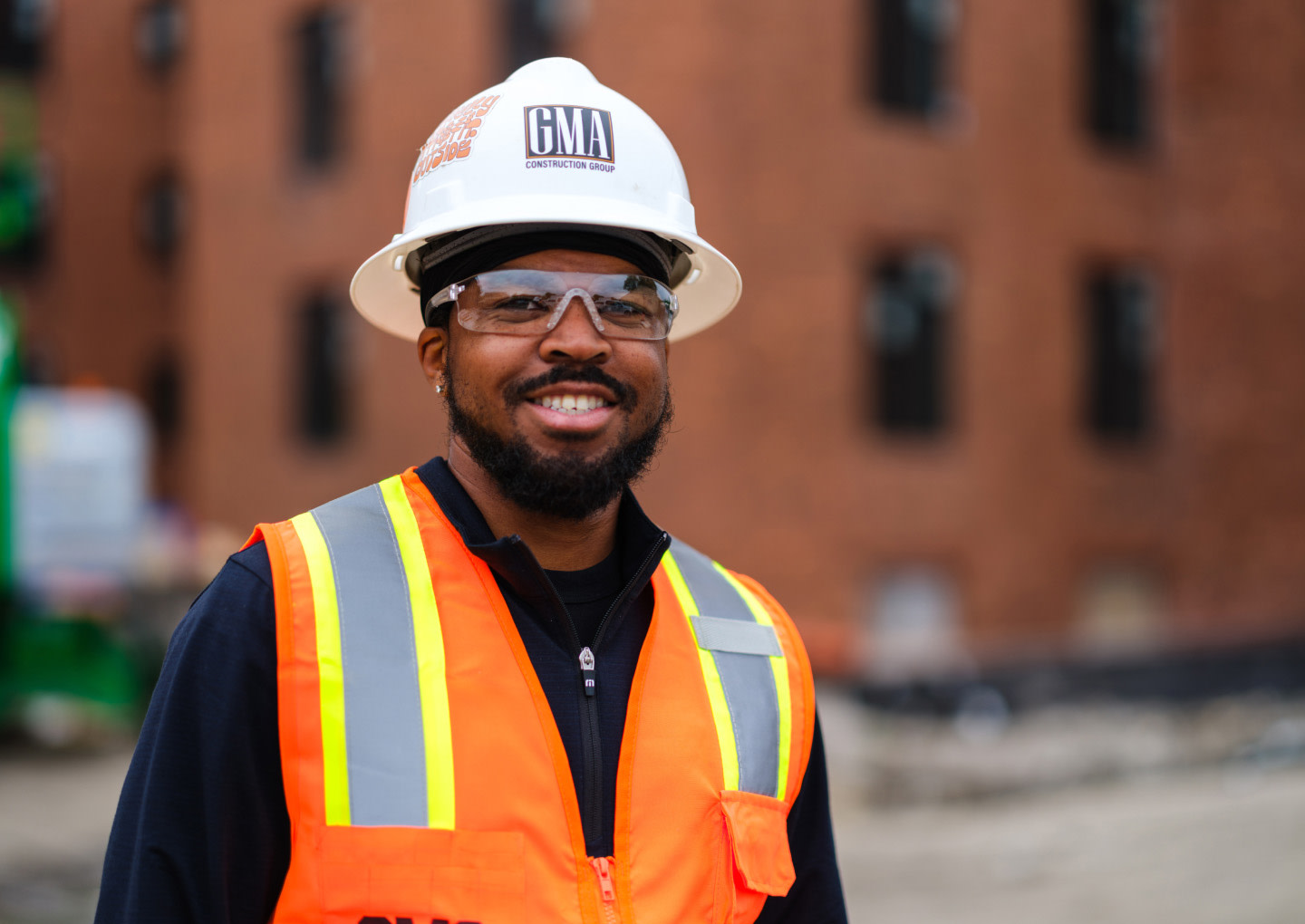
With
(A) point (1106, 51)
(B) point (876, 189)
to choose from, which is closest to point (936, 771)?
(B) point (876, 189)

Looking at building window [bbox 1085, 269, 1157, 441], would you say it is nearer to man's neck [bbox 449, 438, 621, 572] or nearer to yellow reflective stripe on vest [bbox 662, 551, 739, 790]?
yellow reflective stripe on vest [bbox 662, 551, 739, 790]

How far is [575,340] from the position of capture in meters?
2.12

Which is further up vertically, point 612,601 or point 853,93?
point 853,93

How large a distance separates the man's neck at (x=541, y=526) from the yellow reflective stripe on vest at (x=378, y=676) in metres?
0.16

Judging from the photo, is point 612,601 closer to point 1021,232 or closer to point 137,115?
point 1021,232

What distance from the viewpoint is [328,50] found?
17.2 m

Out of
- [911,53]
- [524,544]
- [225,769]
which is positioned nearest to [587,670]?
[524,544]

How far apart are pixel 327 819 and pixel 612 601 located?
60 centimetres

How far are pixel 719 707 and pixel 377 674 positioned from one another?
573mm

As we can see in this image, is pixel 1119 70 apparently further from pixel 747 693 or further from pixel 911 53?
pixel 747 693

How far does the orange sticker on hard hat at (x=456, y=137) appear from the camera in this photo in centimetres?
230

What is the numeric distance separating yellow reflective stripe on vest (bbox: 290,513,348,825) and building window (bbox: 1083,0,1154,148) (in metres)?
16.0

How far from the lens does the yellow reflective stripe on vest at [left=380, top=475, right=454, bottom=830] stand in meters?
1.85

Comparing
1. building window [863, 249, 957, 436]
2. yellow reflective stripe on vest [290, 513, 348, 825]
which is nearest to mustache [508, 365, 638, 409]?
yellow reflective stripe on vest [290, 513, 348, 825]
